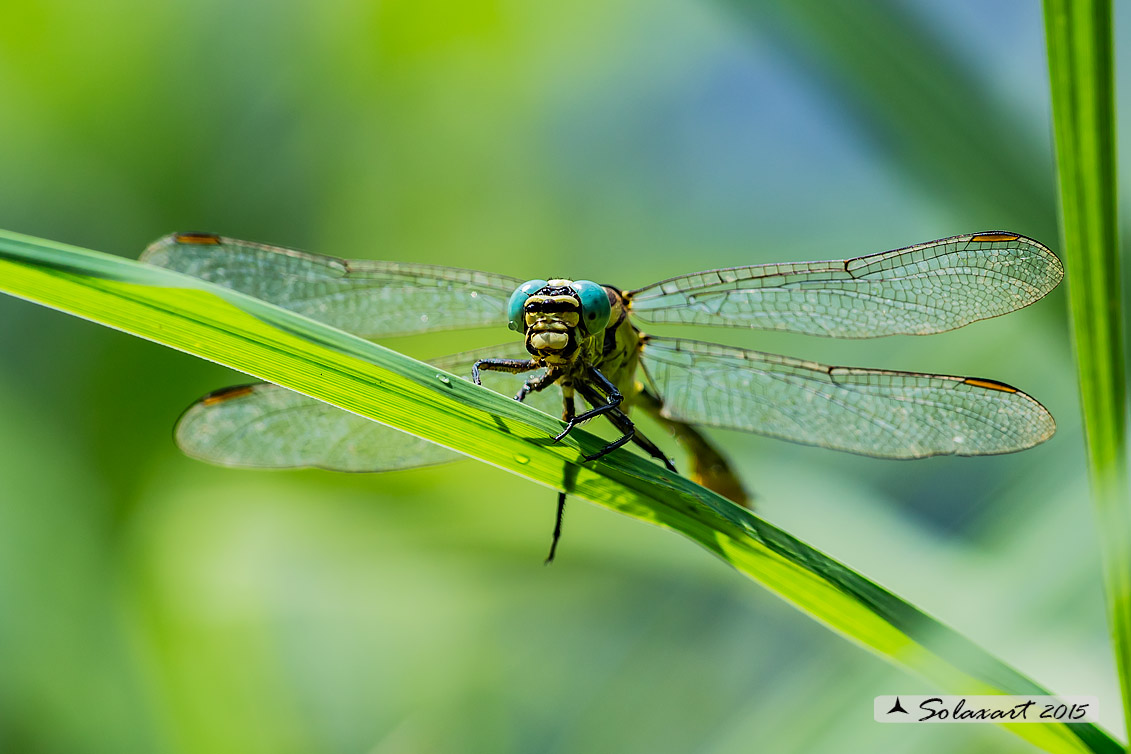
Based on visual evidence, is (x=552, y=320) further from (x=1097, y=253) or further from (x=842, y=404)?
(x=1097, y=253)

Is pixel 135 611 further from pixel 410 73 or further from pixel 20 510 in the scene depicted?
pixel 410 73

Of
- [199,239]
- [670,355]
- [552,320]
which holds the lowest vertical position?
[552,320]

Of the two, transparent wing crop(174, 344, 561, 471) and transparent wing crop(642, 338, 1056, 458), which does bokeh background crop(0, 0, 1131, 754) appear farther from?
transparent wing crop(174, 344, 561, 471)

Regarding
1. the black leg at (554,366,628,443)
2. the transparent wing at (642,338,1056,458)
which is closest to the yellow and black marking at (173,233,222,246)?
the black leg at (554,366,628,443)

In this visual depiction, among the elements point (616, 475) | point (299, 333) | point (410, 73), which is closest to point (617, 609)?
point (616, 475)

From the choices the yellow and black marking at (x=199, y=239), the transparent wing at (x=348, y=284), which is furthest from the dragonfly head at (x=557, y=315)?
the yellow and black marking at (x=199, y=239)

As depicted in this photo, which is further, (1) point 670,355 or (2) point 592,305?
(1) point 670,355

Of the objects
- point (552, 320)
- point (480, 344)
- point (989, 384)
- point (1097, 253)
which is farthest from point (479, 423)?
point (480, 344)

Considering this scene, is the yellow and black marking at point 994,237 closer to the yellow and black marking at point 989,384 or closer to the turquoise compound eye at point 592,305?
the yellow and black marking at point 989,384
